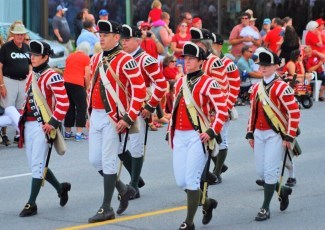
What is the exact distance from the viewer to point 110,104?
34.7 ft

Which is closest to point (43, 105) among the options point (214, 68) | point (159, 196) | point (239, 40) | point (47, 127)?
point (47, 127)

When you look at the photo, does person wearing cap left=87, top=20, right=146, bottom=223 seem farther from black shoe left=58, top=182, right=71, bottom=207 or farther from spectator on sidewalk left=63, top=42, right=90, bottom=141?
spectator on sidewalk left=63, top=42, right=90, bottom=141

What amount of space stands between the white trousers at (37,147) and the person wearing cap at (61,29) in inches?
498

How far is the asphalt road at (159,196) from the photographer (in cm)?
1068

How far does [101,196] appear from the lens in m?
12.2

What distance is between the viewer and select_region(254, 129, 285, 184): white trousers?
10742 millimetres

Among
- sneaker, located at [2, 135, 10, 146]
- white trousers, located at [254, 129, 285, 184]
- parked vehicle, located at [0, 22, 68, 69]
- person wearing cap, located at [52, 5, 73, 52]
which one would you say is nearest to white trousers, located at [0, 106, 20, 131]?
sneaker, located at [2, 135, 10, 146]

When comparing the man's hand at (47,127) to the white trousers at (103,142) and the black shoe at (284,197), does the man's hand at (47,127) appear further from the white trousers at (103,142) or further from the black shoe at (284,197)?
the black shoe at (284,197)

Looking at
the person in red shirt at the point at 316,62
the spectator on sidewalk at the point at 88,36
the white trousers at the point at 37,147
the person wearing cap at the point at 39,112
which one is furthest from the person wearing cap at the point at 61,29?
the white trousers at the point at 37,147

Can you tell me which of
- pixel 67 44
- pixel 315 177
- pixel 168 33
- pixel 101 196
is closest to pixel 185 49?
pixel 101 196

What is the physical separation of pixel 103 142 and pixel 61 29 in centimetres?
1337

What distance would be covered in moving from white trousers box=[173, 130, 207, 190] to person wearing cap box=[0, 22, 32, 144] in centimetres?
689

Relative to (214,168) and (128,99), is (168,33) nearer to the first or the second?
(214,168)

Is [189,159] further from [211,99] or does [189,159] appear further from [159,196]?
[159,196]
